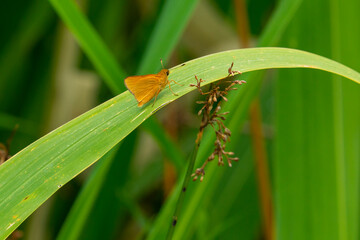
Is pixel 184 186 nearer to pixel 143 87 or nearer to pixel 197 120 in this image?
pixel 143 87

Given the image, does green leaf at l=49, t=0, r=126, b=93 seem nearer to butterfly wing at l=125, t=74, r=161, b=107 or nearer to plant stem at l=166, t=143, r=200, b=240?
butterfly wing at l=125, t=74, r=161, b=107

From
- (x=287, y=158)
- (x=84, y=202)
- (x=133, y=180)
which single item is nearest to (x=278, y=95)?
(x=287, y=158)

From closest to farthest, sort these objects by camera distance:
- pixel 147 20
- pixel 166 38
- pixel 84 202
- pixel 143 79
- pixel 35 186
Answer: pixel 35 186 → pixel 143 79 → pixel 84 202 → pixel 166 38 → pixel 147 20

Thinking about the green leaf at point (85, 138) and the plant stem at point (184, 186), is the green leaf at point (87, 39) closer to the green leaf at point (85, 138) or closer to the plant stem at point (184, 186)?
the green leaf at point (85, 138)

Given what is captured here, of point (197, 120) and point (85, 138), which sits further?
point (197, 120)

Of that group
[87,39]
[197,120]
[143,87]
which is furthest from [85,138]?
[197,120]

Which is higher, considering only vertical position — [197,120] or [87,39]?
[197,120]

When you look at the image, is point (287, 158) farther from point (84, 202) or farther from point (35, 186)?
point (35, 186)
